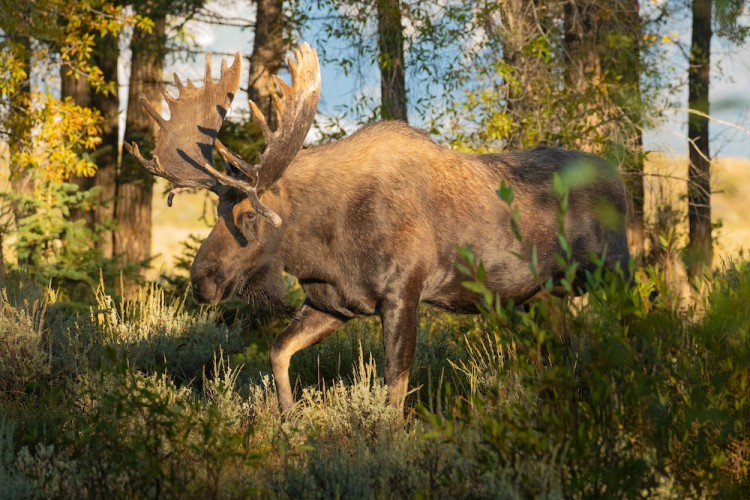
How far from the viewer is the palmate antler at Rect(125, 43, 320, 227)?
6.59m

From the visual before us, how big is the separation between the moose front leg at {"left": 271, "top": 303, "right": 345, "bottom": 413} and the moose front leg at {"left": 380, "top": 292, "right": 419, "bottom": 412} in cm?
56

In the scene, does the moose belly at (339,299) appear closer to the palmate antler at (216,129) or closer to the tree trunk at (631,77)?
the palmate antler at (216,129)

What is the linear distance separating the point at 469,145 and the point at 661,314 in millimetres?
7422

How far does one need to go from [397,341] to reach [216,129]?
7.25 feet

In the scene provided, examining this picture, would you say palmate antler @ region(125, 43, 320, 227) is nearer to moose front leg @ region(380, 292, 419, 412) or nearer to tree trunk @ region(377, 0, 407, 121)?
moose front leg @ region(380, 292, 419, 412)

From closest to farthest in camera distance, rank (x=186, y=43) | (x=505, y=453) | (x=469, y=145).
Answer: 1. (x=505, y=453)
2. (x=469, y=145)
3. (x=186, y=43)

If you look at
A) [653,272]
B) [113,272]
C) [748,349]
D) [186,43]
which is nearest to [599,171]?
[653,272]

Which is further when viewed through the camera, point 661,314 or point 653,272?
point 653,272

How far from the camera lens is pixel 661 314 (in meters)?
4.37

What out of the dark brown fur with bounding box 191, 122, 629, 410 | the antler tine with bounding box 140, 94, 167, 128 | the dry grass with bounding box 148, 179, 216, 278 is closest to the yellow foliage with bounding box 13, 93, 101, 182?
the antler tine with bounding box 140, 94, 167, 128

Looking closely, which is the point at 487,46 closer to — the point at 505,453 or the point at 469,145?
the point at 469,145

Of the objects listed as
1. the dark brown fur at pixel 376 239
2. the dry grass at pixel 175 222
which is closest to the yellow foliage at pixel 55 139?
the dark brown fur at pixel 376 239

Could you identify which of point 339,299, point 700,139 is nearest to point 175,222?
point 700,139

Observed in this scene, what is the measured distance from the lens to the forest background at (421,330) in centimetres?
421
